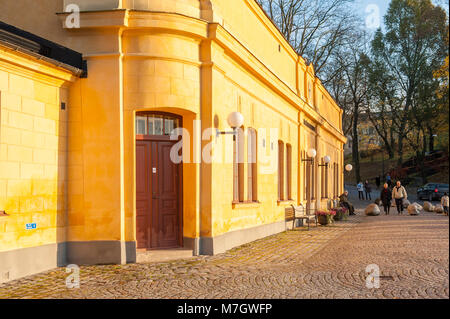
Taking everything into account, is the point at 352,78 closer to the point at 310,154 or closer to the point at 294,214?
the point at 310,154

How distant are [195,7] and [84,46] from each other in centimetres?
242

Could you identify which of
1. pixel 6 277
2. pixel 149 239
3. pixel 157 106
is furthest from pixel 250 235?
pixel 6 277

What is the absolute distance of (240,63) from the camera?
1242 centimetres

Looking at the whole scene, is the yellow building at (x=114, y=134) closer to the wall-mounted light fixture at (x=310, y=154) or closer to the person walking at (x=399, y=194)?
the wall-mounted light fixture at (x=310, y=154)

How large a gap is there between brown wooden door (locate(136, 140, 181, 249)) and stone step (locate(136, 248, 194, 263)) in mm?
273

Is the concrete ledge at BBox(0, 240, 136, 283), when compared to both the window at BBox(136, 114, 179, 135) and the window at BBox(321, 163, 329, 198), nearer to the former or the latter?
the window at BBox(136, 114, 179, 135)

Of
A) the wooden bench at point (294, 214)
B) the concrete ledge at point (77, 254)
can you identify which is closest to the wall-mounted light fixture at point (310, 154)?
the wooden bench at point (294, 214)

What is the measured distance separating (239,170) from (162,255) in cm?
414

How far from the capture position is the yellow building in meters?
8.23

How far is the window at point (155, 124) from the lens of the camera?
32.7 ft

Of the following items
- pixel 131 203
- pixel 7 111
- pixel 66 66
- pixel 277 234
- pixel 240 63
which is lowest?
pixel 277 234

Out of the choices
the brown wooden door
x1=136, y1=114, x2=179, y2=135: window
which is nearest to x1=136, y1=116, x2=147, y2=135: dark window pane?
x1=136, y1=114, x2=179, y2=135: window

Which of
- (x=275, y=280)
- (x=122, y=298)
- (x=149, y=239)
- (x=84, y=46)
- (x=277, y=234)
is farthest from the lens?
(x=277, y=234)

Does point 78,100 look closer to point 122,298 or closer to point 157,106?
point 157,106
